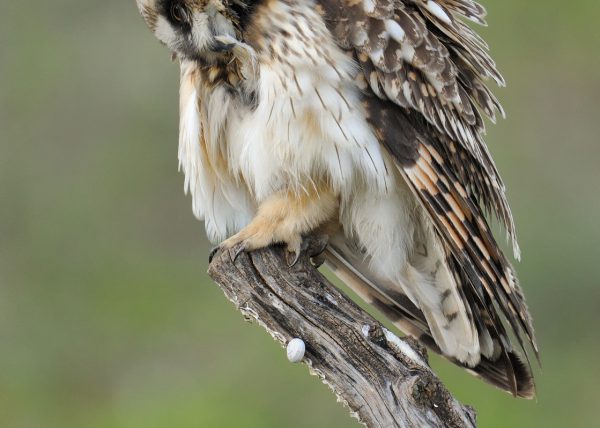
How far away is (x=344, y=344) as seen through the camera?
395 cm

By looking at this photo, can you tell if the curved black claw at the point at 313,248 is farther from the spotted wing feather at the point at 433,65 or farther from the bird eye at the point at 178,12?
the bird eye at the point at 178,12

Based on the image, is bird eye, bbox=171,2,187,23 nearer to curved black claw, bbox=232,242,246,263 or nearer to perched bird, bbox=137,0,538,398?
perched bird, bbox=137,0,538,398

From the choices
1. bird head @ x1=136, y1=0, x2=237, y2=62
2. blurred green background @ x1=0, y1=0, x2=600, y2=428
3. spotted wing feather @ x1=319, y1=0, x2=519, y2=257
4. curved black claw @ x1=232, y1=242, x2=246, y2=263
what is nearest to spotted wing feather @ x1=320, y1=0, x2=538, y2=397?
spotted wing feather @ x1=319, y1=0, x2=519, y2=257

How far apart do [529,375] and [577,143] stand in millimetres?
4300

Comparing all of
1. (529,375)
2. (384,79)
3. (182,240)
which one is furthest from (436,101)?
(182,240)

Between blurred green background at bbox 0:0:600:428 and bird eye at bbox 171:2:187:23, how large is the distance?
3.53 m

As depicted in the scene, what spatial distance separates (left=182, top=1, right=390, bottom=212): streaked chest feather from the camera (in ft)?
13.6

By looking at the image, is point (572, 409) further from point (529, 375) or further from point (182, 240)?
point (529, 375)

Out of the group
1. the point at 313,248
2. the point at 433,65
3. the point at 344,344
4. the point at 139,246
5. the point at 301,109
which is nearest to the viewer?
the point at 344,344

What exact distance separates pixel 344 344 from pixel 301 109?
2.36ft

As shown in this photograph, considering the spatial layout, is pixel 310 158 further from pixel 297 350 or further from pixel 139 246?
pixel 139 246

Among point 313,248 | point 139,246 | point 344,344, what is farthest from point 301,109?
point 139,246

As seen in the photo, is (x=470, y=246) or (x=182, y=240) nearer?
(x=470, y=246)

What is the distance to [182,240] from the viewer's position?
8.36 m
